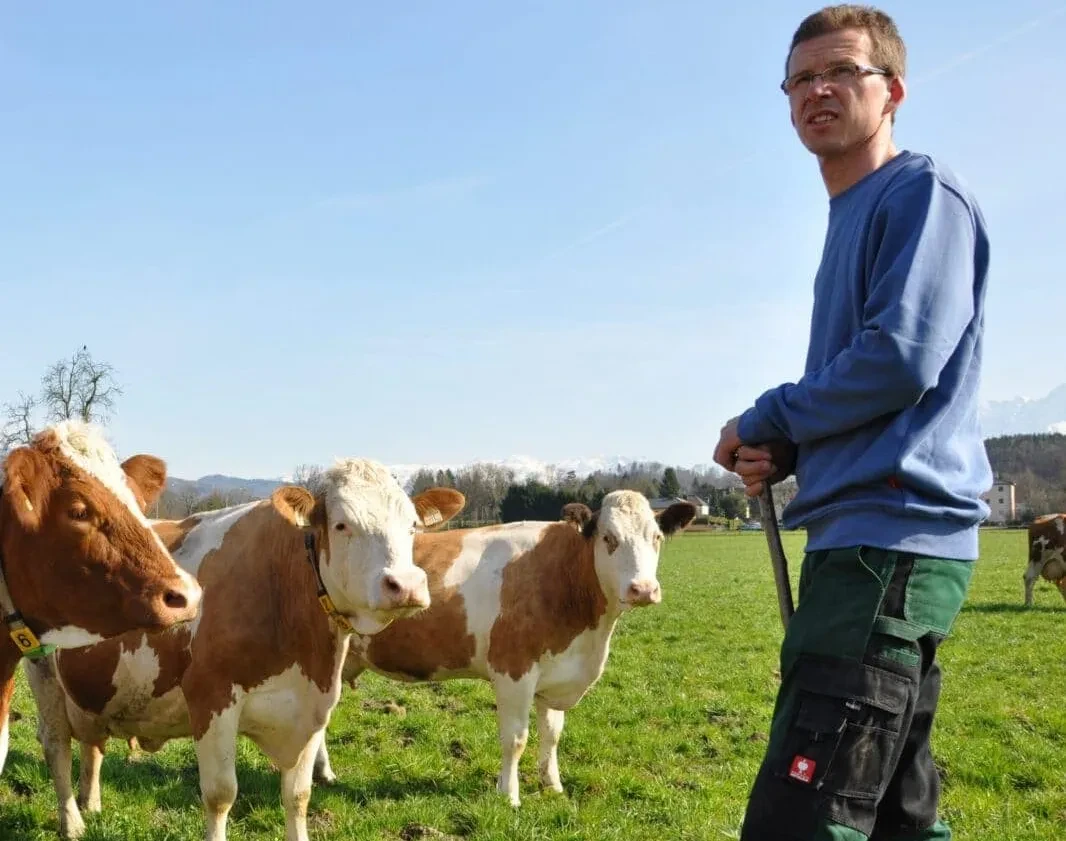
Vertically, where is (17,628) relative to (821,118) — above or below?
below

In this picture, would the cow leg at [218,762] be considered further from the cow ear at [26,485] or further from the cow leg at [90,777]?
the cow ear at [26,485]

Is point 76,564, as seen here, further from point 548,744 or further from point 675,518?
point 675,518

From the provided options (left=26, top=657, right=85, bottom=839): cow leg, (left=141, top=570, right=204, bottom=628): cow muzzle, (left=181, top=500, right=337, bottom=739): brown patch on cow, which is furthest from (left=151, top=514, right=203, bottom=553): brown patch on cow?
(left=141, top=570, right=204, bottom=628): cow muzzle

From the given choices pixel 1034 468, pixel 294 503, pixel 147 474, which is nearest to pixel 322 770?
pixel 294 503

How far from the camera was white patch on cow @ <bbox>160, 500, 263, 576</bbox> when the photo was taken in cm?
584

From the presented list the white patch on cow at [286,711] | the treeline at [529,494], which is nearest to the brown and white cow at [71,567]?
the white patch on cow at [286,711]

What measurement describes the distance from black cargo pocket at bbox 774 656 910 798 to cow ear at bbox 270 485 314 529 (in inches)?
131

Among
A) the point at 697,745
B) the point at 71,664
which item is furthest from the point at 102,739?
the point at 697,745

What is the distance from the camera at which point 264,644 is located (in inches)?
209

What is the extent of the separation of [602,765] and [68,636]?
5.40 m

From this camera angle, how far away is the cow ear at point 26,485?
142 inches

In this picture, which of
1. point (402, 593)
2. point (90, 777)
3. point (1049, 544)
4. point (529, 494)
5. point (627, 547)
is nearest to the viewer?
point (402, 593)

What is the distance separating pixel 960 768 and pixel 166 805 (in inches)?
247

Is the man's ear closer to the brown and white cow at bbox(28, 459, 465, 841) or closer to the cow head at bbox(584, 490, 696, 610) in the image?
the brown and white cow at bbox(28, 459, 465, 841)
